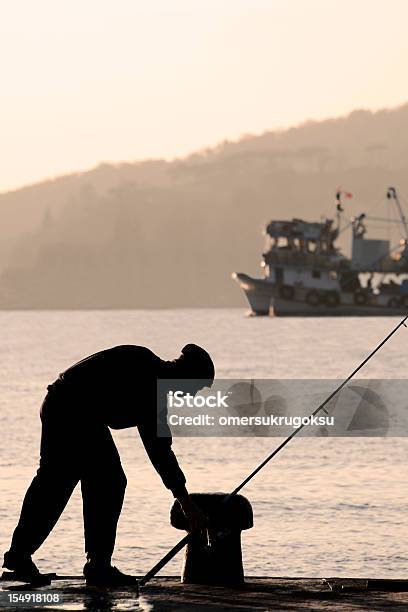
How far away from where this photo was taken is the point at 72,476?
742cm

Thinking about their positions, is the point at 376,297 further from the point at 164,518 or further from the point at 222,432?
the point at 164,518

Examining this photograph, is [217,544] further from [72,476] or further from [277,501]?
[277,501]

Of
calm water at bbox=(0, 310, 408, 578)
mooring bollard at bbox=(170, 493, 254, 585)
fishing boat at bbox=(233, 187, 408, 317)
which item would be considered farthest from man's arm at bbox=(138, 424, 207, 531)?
fishing boat at bbox=(233, 187, 408, 317)

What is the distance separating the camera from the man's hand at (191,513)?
289 inches

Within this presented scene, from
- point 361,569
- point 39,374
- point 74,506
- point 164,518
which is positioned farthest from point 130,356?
point 39,374

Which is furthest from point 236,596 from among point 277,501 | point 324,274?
point 324,274

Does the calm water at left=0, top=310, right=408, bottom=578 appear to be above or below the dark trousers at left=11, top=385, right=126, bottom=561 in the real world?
below

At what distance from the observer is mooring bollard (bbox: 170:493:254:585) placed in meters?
7.99

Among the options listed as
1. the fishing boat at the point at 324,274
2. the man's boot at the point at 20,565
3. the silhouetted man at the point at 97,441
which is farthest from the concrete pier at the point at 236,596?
the fishing boat at the point at 324,274

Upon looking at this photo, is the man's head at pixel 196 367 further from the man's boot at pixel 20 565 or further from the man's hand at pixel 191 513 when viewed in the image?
the man's boot at pixel 20 565

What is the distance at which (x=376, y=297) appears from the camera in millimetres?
167625

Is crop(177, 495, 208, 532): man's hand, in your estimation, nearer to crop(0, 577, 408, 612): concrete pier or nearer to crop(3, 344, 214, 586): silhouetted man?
crop(3, 344, 214, 586): silhouetted man

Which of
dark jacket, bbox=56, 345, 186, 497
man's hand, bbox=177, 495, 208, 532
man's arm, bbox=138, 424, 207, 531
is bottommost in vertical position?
man's hand, bbox=177, 495, 208, 532

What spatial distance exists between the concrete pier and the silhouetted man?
0.91ft
